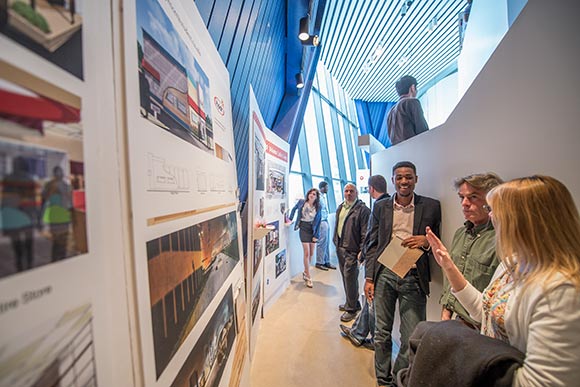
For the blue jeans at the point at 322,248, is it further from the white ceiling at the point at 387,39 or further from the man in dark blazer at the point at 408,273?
the white ceiling at the point at 387,39

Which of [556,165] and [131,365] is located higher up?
[556,165]

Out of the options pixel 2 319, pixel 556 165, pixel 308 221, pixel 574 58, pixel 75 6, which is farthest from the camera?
pixel 308 221

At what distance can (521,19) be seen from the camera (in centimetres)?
109

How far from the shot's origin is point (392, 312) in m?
1.98

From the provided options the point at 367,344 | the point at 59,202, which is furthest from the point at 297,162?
the point at 59,202

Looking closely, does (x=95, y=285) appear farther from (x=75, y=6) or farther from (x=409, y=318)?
(x=409, y=318)

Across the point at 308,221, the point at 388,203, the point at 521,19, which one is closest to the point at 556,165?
the point at 521,19

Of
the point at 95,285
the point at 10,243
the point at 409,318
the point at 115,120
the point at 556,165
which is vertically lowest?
the point at 409,318

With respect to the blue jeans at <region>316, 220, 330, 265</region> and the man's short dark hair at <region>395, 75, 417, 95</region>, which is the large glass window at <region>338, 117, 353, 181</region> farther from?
the man's short dark hair at <region>395, 75, 417, 95</region>

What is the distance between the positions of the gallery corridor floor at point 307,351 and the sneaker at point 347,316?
0.09m

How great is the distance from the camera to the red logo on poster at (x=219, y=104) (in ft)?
3.93

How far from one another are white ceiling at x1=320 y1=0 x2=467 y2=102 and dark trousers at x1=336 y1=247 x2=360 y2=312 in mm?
5833

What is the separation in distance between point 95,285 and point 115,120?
32 centimetres

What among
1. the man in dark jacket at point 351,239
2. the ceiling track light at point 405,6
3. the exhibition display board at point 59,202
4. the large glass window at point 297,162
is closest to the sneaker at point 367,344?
the man in dark jacket at point 351,239
